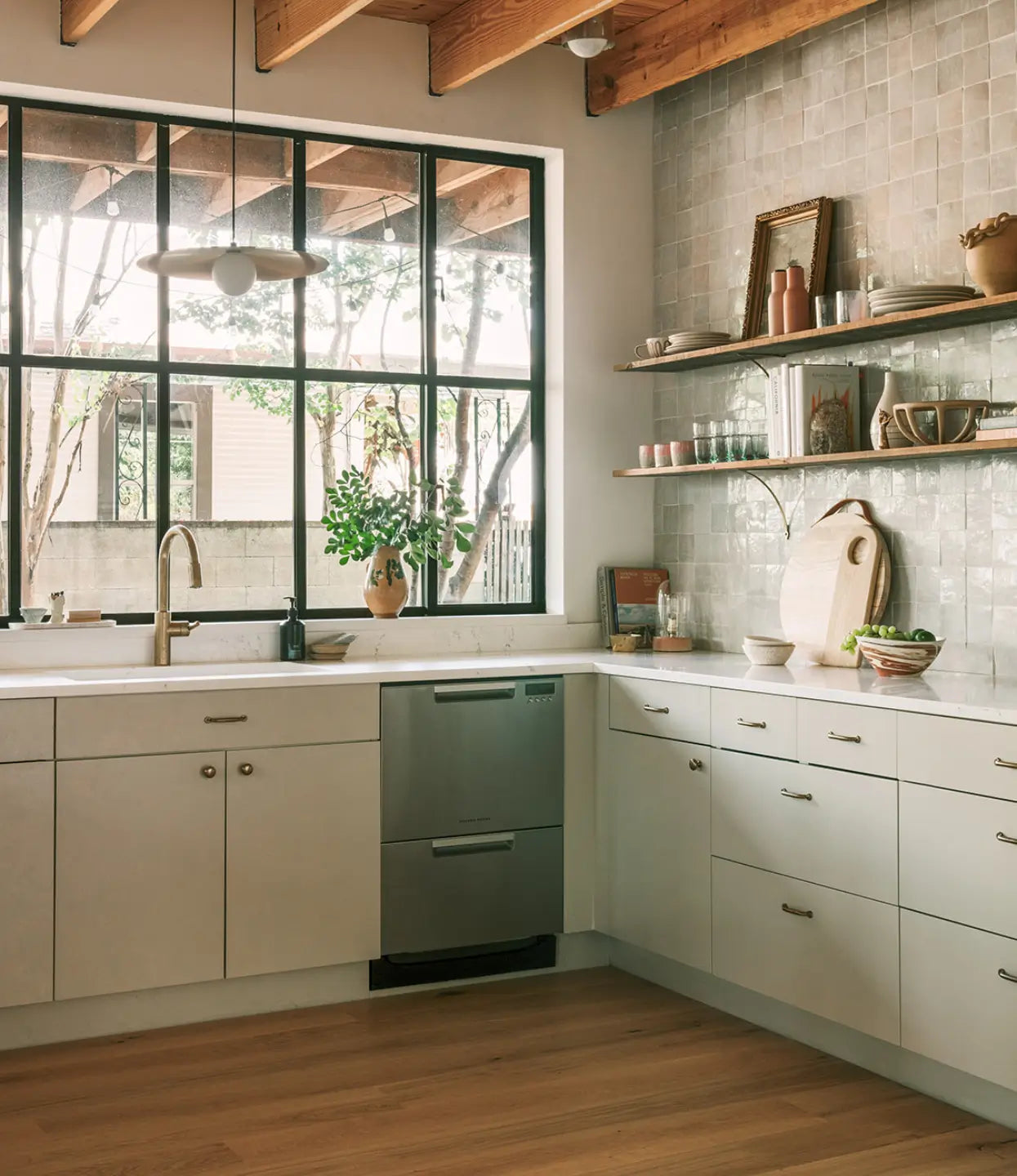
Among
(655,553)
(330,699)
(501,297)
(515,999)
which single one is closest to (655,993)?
(515,999)

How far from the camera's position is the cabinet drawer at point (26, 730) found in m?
3.56

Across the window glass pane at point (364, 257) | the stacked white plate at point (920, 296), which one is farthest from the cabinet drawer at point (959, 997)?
the window glass pane at point (364, 257)

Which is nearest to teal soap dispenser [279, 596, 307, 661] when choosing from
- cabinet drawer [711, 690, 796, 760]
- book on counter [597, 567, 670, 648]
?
book on counter [597, 567, 670, 648]

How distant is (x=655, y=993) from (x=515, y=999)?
42cm

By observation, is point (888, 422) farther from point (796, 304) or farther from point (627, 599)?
point (627, 599)

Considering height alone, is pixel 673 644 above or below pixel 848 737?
above

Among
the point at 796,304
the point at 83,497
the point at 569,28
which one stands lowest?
the point at 83,497

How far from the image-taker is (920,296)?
371 cm

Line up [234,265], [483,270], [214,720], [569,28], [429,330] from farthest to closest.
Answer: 1. [483,270]
2. [429,330]
3. [569,28]
4. [214,720]
5. [234,265]

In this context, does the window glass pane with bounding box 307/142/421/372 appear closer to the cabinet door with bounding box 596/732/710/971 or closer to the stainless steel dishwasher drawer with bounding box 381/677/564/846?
the stainless steel dishwasher drawer with bounding box 381/677/564/846

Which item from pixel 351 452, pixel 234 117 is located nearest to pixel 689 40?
pixel 234 117

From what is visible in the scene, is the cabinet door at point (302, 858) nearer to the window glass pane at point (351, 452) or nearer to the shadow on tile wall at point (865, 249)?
the window glass pane at point (351, 452)

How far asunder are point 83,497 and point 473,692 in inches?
54.5

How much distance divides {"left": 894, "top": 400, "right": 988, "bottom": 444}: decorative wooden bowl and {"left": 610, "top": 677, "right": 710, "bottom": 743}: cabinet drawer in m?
0.89
